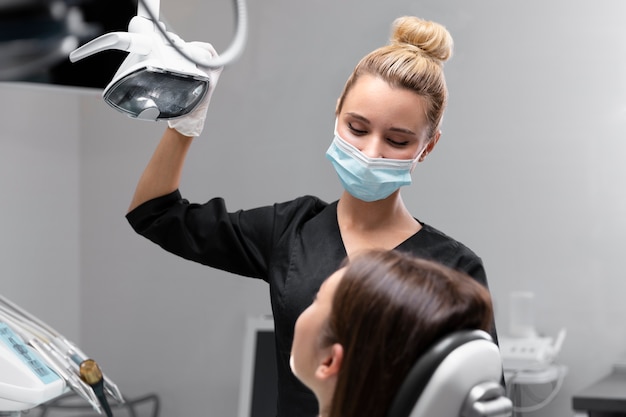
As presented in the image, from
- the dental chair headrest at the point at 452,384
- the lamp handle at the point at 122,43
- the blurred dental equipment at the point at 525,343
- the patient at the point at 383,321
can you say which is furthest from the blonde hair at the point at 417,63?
the blurred dental equipment at the point at 525,343

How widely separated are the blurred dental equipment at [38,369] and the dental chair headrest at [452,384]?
84cm

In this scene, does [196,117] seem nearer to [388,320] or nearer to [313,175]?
[388,320]

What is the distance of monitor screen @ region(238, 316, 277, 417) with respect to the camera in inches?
118

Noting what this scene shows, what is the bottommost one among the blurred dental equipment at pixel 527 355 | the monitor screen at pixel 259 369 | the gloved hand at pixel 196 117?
the monitor screen at pixel 259 369

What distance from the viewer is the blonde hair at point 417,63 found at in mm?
1460

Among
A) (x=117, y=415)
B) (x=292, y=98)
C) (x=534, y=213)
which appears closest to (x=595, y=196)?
(x=534, y=213)

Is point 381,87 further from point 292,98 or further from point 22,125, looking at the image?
point 22,125

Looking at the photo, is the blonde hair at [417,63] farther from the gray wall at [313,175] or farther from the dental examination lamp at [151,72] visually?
the gray wall at [313,175]

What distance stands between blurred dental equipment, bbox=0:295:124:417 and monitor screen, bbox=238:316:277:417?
132 centimetres

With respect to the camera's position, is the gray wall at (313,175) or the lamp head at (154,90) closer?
the lamp head at (154,90)

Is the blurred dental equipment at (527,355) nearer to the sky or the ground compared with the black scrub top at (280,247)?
nearer to the ground

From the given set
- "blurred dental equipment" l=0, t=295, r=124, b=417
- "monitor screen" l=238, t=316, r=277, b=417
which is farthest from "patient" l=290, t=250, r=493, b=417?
"monitor screen" l=238, t=316, r=277, b=417

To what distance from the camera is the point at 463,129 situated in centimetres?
288

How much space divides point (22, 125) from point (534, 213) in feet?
6.39
